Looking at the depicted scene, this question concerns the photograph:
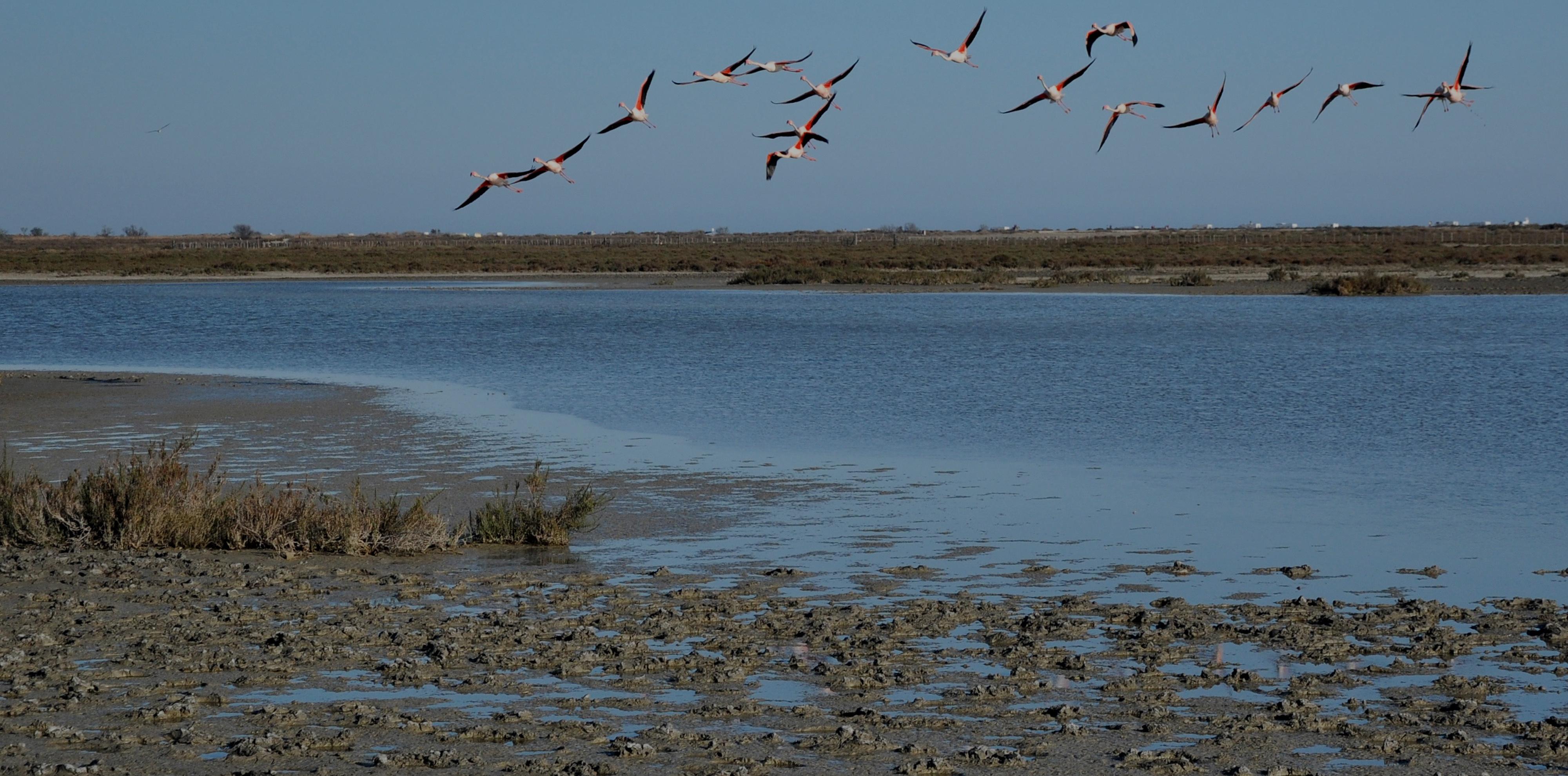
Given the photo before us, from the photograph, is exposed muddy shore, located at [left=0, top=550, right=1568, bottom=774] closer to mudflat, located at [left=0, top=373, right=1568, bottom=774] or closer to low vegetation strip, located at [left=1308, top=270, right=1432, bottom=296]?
mudflat, located at [left=0, top=373, right=1568, bottom=774]

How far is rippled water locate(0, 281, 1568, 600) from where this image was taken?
37.1 feet

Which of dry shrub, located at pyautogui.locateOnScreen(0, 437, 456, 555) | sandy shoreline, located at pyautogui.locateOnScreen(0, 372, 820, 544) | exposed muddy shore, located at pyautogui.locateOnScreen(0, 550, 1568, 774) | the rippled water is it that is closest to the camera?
exposed muddy shore, located at pyautogui.locateOnScreen(0, 550, 1568, 774)

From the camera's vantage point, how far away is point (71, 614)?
876 centimetres

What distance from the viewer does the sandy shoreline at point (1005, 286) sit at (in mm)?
54562

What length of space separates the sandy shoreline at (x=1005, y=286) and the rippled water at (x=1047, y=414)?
816 centimetres

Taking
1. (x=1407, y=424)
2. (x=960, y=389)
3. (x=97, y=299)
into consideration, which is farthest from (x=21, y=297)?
(x=1407, y=424)

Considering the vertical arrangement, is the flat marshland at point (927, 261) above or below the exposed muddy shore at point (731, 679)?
above

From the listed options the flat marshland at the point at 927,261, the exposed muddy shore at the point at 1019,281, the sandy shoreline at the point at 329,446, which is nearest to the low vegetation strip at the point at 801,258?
the flat marshland at the point at 927,261

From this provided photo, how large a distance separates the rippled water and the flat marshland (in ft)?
53.9

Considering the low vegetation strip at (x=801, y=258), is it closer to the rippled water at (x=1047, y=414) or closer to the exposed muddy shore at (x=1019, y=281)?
the exposed muddy shore at (x=1019, y=281)

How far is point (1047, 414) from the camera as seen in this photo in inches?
798

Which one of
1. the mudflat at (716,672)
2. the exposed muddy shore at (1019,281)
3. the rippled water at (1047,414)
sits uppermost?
the exposed muddy shore at (1019,281)

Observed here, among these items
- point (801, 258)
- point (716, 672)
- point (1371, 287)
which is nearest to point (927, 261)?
point (801, 258)

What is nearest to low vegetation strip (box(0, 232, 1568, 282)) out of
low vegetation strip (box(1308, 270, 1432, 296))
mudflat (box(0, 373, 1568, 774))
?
low vegetation strip (box(1308, 270, 1432, 296))
